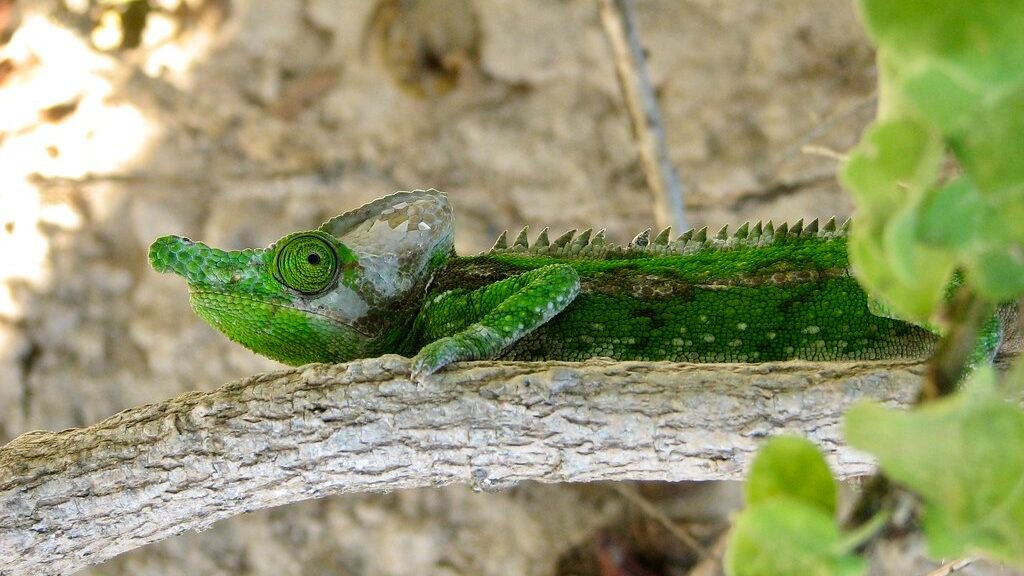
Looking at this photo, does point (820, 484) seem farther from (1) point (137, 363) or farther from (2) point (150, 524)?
(1) point (137, 363)

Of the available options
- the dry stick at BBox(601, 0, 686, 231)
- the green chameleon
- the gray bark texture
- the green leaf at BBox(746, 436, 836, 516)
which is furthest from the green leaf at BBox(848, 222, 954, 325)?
the dry stick at BBox(601, 0, 686, 231)

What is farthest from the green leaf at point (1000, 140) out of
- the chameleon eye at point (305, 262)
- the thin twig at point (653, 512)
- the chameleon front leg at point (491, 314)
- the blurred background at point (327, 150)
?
the blurred background at point (327, 150)

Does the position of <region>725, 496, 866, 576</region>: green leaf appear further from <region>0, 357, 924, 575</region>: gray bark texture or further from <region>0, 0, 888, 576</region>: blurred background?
<region>0, 0, 888, 576</region>: blurred background

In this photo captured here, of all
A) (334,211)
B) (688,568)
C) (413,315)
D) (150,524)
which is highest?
(334,211)

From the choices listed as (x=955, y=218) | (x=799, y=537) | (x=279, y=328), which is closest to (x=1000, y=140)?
(x=955, y=218)

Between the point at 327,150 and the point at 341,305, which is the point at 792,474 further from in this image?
the point at 327,150

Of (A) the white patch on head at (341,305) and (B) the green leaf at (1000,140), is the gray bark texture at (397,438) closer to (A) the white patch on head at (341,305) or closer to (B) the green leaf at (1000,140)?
(A) the white patch on head at (341,305)

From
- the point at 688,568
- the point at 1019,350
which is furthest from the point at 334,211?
the point at 1019,350
